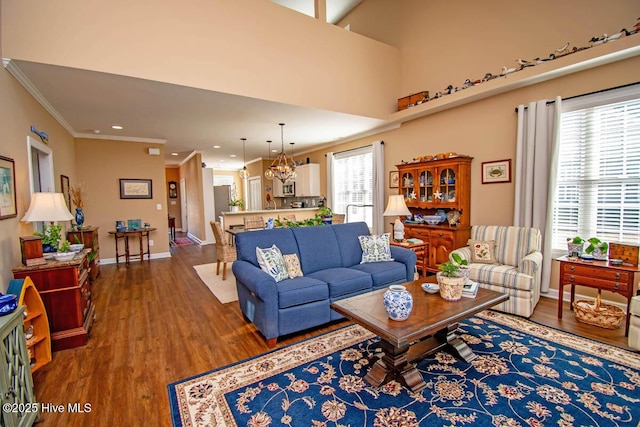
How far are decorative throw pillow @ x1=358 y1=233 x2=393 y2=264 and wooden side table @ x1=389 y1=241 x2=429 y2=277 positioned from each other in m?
0.57

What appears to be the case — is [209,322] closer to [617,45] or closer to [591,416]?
[591,416]

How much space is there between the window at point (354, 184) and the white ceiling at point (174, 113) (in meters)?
0.54

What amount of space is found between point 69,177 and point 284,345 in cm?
532

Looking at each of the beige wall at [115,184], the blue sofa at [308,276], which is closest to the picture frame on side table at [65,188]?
the beige wall at [115,184]

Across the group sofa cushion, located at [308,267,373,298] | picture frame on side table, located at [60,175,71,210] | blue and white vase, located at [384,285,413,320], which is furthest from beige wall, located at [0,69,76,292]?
blue and white vase, located at [384,285,413,320]

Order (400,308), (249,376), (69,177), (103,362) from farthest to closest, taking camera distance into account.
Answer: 1. (69,177)
2. (103,362)
3. (249,376)
4. (400,308)

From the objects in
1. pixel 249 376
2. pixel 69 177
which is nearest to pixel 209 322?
pixel 249 376

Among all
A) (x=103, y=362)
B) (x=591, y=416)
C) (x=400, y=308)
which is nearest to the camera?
(x=591, y=416)

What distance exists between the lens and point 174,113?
15.4ft

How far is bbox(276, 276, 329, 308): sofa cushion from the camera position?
2.77 m

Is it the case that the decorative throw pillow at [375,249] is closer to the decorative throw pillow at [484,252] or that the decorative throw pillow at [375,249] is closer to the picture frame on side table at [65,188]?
the decorative throw pillow at [484,252]

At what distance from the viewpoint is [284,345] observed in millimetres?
2779

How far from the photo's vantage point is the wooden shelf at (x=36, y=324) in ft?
7.63

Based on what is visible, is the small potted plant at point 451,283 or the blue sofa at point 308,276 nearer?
the small potted plant at point 451,283
